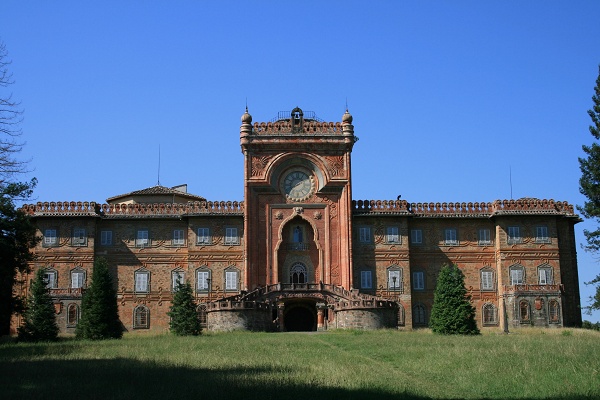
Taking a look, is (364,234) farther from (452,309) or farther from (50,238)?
(50,238)

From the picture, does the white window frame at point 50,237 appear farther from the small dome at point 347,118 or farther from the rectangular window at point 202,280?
the small dome at point 347,118

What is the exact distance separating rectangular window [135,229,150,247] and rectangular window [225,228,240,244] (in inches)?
229

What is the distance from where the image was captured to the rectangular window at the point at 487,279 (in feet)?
202

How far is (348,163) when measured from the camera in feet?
199

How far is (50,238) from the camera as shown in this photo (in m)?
60.0

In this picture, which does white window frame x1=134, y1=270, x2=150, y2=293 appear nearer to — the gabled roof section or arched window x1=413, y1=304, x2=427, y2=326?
the gabled roof section

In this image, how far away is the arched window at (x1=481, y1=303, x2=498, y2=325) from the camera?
2402 inches

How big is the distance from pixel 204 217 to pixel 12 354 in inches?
1093

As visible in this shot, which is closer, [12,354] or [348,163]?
[12,354]

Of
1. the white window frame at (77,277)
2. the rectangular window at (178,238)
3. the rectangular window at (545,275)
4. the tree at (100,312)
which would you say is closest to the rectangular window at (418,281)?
the rectangular window at (545,275)

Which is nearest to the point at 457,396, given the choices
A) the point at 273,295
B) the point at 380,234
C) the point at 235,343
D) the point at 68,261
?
the point at 235,343

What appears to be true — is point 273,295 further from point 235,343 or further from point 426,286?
point 235,343

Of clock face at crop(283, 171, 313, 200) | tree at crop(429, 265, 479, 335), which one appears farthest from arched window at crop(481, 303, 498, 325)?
clock face at crop(283, 171, 313, 200)

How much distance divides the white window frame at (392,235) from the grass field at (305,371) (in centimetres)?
2323
